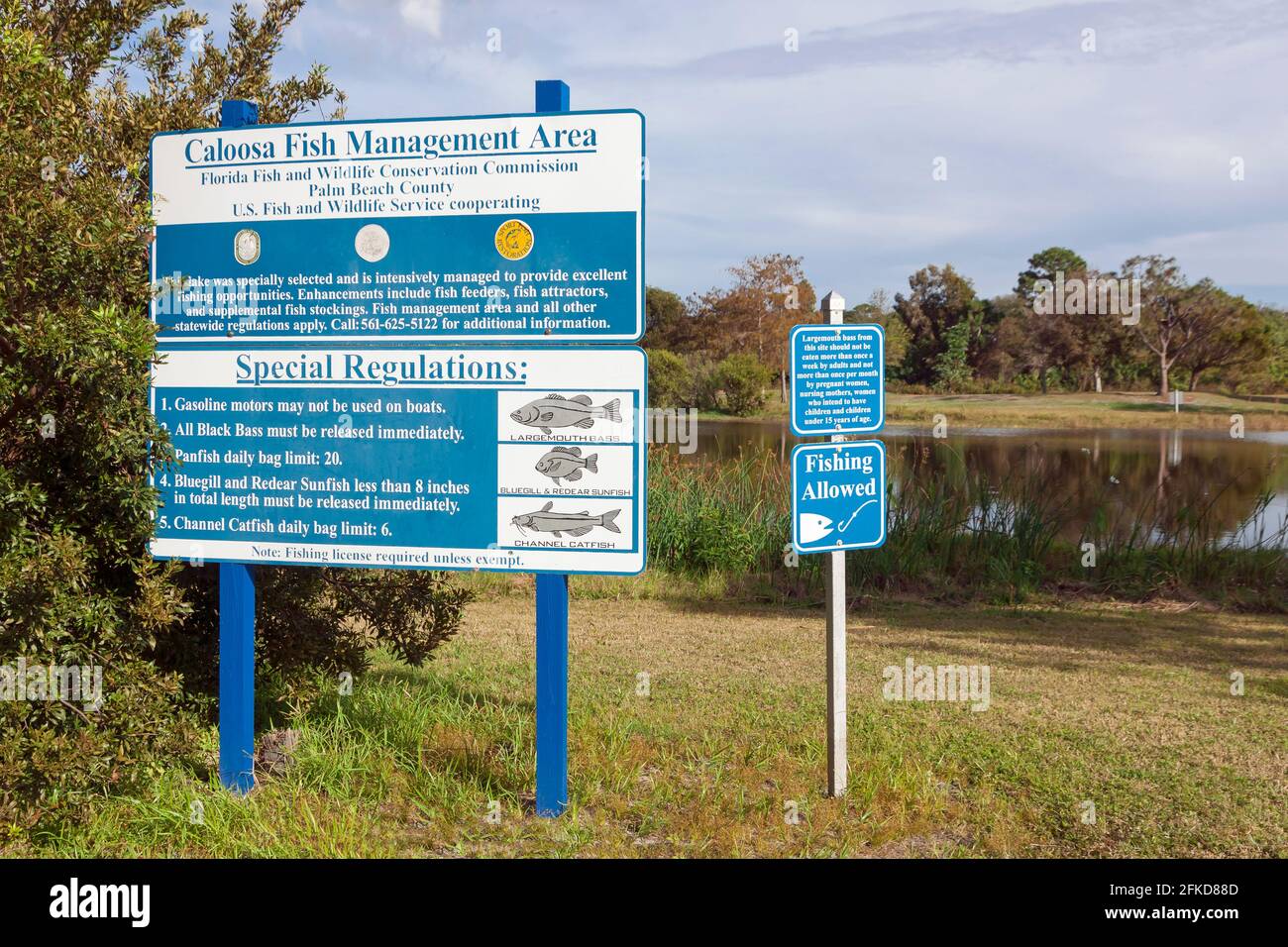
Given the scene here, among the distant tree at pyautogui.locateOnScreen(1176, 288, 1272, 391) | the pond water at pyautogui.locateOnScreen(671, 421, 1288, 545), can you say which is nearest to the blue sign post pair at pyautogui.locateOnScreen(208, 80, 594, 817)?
the pond water at pyautogui.locateOnScreen(671, 421, 1288, 545)

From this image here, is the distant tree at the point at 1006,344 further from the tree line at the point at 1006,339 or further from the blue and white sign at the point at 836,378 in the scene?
the blue and white sign at the point at 836,378

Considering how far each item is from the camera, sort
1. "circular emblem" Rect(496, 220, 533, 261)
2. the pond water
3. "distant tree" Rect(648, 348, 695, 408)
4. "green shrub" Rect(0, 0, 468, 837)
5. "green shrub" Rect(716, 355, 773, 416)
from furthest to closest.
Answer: "green shrub" Rect(716, 355, 773, 416) → "distant tree" Rect(648, 348, 695, 408) → the pond water → "circular emblem" Rect(496, 220, 533, 261) → "green shrub" Rect(0, 0, 468, 837)

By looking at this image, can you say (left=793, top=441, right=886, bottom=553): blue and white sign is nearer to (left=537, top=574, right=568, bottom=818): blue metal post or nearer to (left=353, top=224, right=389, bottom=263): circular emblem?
(left=537, top=574, right=568, bottom=818): blue metal post

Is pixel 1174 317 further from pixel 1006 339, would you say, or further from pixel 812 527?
pixel 812 527

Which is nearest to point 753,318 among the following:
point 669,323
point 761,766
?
point 669,323

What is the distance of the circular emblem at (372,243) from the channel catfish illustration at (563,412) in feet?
2.89

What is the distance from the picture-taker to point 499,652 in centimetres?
766

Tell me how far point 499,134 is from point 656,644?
4.46 metres

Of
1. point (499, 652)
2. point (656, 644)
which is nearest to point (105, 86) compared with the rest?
point (499, 652)

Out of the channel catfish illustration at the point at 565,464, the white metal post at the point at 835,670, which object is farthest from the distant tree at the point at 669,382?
the channel catfish illustration at the point at 565,464

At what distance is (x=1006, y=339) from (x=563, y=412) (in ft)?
117

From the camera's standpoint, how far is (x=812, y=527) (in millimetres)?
4648

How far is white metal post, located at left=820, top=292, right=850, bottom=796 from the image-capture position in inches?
186

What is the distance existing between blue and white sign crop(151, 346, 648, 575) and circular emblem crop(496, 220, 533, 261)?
0.38 m
